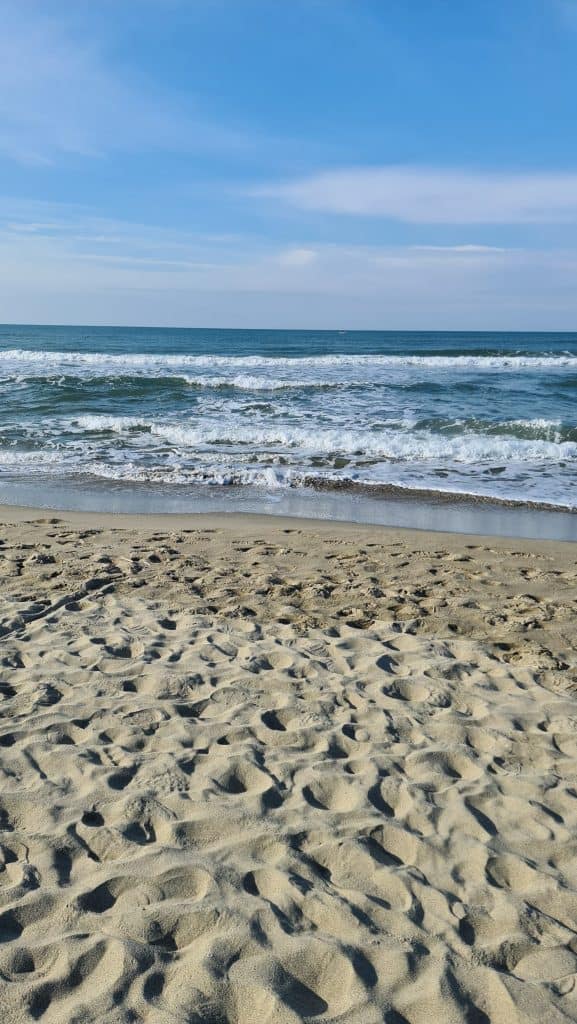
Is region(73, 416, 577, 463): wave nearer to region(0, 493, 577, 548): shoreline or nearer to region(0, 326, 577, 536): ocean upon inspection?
region(0, 326, 577, 536): ocean

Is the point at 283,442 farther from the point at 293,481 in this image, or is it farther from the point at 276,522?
the point at 276,522

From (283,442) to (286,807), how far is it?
445 inches

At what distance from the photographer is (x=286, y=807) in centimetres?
301

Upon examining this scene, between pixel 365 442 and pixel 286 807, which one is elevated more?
pixel 365 442

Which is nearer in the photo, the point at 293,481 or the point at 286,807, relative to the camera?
the point at 286,807

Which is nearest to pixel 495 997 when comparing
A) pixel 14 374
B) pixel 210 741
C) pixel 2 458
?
pixel 210 741

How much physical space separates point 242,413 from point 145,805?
15212mm

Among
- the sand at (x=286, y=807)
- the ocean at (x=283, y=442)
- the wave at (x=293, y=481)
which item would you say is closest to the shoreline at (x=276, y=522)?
the ocean at (x=283, y=442)

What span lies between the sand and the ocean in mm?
4627

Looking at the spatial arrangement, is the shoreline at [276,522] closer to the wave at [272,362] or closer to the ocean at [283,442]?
the ocean at [283,442]

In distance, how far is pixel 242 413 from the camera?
17750 mm

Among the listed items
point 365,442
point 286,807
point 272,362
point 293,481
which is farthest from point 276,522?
point 272,362

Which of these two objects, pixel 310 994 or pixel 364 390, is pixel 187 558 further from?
pixel 364 390

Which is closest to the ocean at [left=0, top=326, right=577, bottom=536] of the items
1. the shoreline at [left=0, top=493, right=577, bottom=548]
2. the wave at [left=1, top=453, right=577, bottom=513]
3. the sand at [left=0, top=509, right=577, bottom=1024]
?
the wave at [left=1, top=453, right=577, bottom=513]
